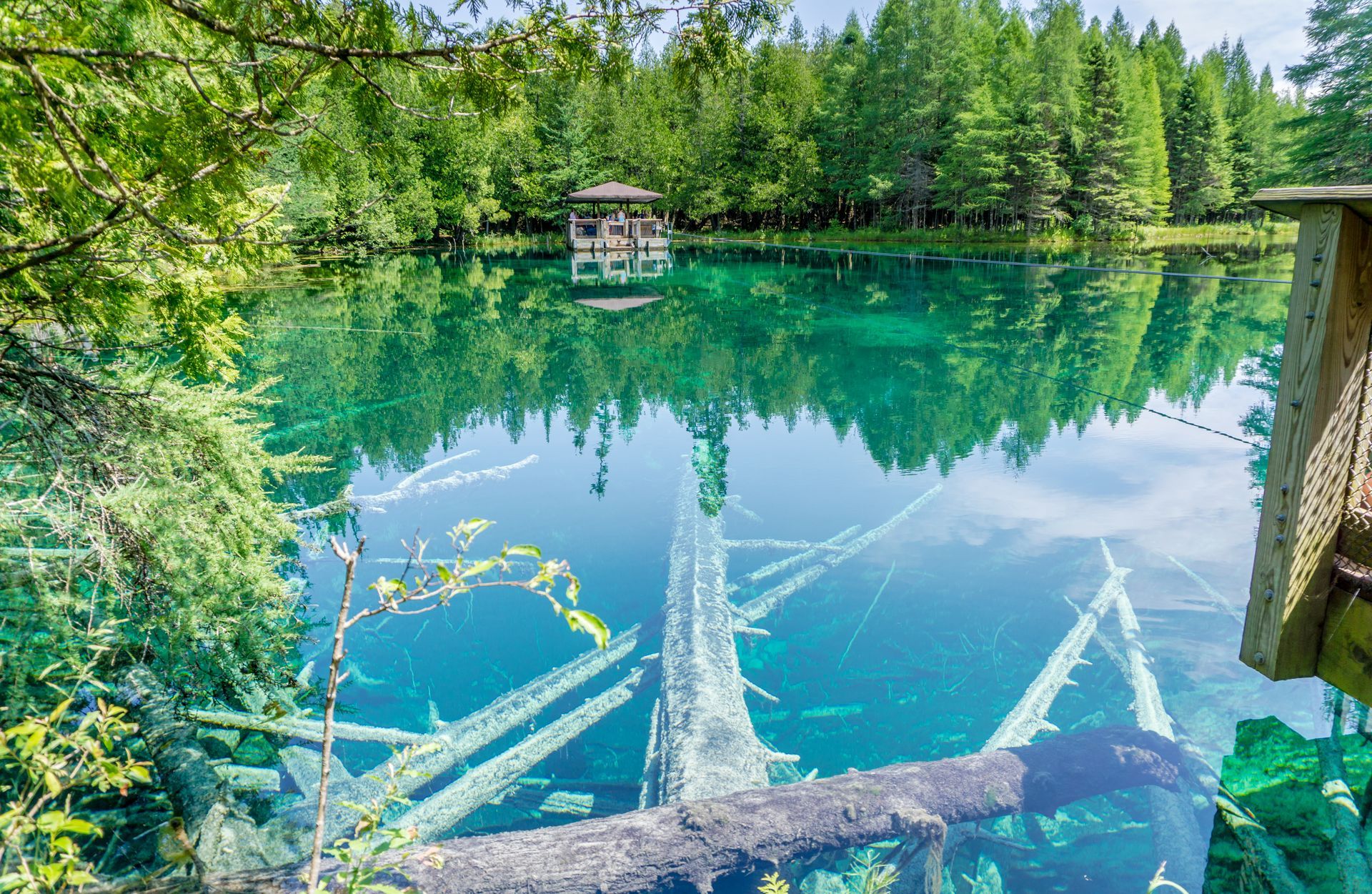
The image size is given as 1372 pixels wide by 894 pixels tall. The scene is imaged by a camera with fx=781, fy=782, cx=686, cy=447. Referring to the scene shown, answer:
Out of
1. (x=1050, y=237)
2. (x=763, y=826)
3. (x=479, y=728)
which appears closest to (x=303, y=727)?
(x=479, y=728)

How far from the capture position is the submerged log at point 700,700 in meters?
3.53

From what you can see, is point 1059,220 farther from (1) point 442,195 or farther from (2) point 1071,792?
(2) point 1071,792

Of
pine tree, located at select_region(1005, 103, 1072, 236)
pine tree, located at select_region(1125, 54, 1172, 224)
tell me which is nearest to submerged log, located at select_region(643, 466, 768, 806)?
pine tree, located at select_region(1005, 103, 1072, 236)

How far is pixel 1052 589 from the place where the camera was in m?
5.63

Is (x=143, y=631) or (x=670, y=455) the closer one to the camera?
(x=143, y=631)

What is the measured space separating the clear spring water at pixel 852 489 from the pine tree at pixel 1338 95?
3.16m

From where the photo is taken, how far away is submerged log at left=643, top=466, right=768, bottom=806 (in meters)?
3.53

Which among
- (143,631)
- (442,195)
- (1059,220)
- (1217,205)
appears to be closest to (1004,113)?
(1059,220)

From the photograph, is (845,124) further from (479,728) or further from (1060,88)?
(479,728)

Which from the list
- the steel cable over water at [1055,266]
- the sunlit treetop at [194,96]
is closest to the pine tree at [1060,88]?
the steel cable over water at [1055,266]

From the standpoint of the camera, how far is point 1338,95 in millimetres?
17344

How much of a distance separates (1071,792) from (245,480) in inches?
164

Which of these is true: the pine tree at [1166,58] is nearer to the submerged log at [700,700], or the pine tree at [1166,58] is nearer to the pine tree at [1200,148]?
the pine tree at [1200,148]

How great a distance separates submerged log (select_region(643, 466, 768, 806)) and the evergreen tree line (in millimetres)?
20357
